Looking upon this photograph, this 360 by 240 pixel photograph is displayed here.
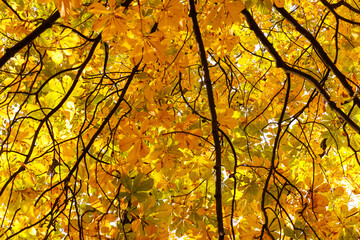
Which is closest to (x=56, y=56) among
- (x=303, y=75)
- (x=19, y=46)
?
(x=19, y=46)

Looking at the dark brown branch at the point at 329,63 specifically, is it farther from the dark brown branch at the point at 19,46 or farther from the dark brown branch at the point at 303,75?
the dark brown branch at the point at 19,46

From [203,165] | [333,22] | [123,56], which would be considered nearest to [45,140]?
[203,165]

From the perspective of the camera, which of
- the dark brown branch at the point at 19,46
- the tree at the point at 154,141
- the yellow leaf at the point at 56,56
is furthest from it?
the yellow leaf at the point at 56,56

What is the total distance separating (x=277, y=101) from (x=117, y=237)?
5.81ft

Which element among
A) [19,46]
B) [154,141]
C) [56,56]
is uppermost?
[56,56]

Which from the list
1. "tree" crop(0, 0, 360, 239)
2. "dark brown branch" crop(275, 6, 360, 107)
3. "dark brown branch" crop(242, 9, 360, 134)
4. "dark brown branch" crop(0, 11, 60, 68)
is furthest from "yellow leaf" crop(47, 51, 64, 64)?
"dark brown branch" crop(275, 6, 360, 107)

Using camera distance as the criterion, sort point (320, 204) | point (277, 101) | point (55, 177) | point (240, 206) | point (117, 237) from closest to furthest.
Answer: point (117, 237) < point (320, 204) < point (240, 206) < point (55, 177) < point (277, 101)

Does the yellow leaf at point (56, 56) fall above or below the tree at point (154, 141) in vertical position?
above

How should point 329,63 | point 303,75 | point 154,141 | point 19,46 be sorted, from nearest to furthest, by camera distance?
1. point 19,46
2. point 303,75
3. point 329,63
4. point 154,141

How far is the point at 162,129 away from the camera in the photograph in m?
1.85

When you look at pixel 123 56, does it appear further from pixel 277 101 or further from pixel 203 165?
pixel 203 165

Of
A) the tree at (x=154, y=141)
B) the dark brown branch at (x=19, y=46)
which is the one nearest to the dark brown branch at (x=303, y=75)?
the tree at (x=154, y=141)

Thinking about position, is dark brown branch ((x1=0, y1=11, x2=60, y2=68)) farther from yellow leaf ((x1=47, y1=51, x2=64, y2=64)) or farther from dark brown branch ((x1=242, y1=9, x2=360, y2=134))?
dark brown branch ((x1=242, y1=9, x2=360, y2=134))

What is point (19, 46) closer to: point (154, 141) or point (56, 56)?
point (56, 56)
